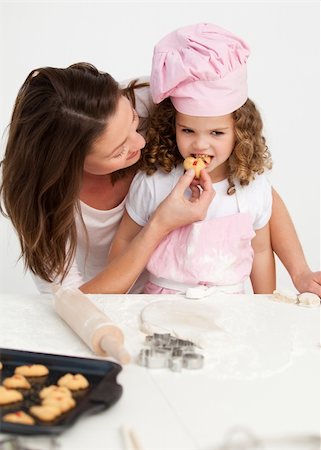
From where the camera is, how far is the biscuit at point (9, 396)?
107 cm

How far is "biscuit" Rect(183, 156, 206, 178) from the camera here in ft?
6.17

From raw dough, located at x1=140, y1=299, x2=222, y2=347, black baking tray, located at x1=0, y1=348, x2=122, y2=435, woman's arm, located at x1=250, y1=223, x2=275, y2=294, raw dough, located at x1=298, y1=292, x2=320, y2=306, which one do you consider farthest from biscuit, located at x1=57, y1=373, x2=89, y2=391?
woman's arm, located at x1=250, y1=223, x2=275, y2=294

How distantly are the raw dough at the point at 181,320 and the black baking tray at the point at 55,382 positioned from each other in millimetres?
255

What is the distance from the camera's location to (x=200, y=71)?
5.94 feet

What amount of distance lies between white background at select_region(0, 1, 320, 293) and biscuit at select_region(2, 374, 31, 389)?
1932mm

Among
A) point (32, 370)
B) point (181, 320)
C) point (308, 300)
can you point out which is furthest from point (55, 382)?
point (308, 300)

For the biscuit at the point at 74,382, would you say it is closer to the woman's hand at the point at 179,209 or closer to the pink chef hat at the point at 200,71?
the woman's hand at the point at 179,209

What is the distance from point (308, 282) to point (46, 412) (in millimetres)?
1007

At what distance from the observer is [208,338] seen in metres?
1.39

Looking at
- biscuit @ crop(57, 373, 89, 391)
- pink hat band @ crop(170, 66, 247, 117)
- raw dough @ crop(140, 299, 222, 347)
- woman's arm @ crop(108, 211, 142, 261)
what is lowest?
woman's arm @ crop(108, 211, 142, 261)

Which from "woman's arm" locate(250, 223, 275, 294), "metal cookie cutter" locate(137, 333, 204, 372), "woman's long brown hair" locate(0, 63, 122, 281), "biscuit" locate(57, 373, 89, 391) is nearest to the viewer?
"biscuit" locate(57, 373, 89, 391)

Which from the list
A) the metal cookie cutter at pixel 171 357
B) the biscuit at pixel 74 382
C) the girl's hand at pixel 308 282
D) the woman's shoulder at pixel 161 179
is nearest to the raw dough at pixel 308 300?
the girl's hand at pixel 308 282

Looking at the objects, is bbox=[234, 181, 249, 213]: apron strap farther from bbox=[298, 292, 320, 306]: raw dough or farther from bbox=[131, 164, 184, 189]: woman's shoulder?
bbox=[298, 292, 320, 306]: raw dough

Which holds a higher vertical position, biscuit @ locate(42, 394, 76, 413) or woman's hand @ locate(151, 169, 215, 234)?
biscuit @ locate(42, 394, 76, 413)
